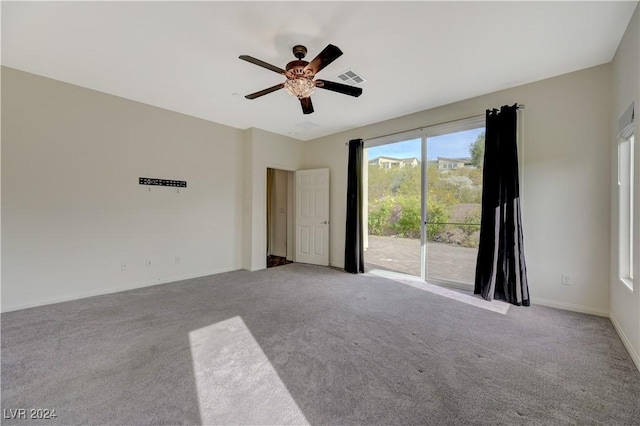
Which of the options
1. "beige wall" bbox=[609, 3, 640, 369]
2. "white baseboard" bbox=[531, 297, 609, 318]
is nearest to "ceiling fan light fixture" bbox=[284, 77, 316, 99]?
"beige wall" bbox=[609, 3, 640, 369]

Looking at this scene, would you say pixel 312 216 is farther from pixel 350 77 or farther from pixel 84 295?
pixel 84 295

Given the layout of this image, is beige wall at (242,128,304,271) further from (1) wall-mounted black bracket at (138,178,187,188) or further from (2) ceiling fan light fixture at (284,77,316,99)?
(2) ceiling fan light fixture at (284,77,316,99)

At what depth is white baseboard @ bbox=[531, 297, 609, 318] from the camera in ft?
9.36

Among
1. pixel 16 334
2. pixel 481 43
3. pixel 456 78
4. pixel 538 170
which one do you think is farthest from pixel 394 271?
pixel 16 334

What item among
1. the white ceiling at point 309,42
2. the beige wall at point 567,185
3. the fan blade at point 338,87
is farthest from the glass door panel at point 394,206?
the fan blade at point 338,87

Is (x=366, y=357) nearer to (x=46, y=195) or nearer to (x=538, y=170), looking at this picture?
(x=538, y=170)

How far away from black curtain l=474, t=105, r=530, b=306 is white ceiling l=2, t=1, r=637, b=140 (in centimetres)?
Result: 59

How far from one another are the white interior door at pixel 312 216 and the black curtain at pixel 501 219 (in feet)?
9.50

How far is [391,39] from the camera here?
2434 mm

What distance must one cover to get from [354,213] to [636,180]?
3.43 metres

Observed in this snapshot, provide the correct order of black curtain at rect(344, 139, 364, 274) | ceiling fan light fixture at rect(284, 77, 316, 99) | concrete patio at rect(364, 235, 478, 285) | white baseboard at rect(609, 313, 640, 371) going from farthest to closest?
black curtain at rect(344, 139, 364, 274) → concrete patio at rect(364, 235, 478, 285) → ceiling fan light fixture at rect(284, 77, 316, 99) → white baseboard at rect(609, 313, 640, 371)

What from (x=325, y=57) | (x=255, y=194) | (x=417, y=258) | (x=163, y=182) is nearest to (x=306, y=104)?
(x=325, y=57)

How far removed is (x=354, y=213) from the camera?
4.91 metres

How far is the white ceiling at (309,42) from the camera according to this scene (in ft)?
6.86
